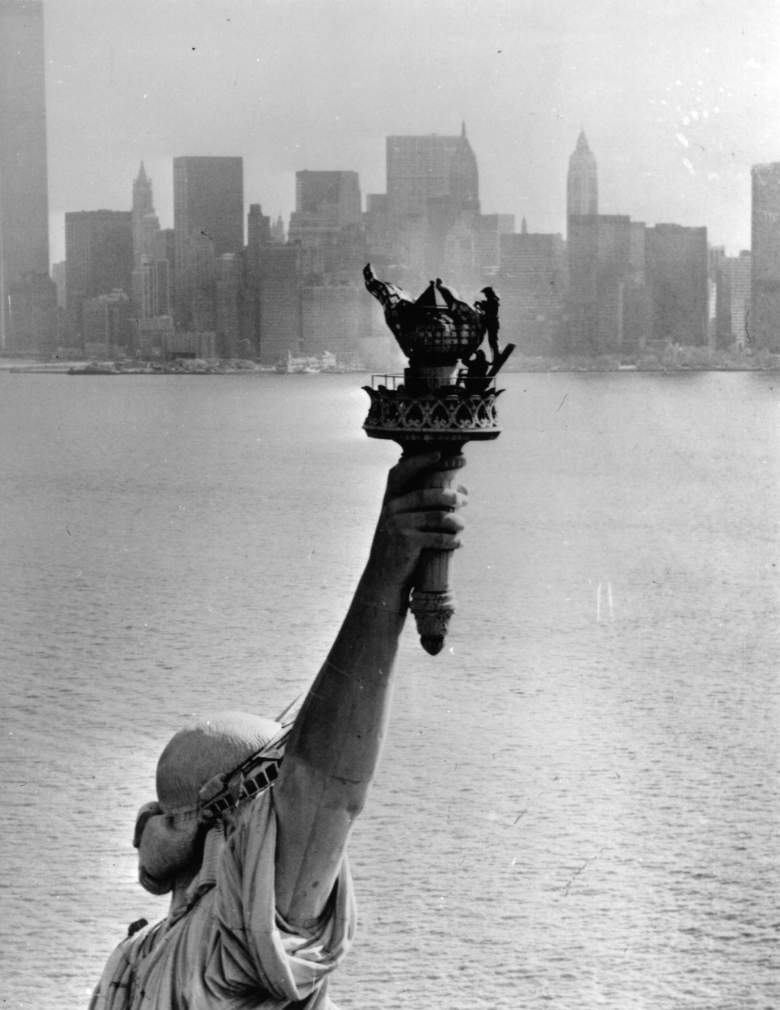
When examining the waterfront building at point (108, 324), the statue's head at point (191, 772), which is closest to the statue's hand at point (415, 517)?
the statue's head at point (191, 772)

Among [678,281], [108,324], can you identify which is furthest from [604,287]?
[108,324]

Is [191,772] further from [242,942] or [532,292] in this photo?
[532,292]

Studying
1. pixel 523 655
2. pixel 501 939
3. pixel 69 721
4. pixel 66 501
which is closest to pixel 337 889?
pixel 501 939

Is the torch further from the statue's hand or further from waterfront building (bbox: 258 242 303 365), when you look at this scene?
waterfront building (bbox: 258 242 303 365)

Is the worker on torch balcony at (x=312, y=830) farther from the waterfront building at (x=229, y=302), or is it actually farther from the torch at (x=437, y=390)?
the waterfront building at (x=229, y=302)

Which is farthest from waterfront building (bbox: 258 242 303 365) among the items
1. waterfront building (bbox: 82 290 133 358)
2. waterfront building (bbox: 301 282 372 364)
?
waterfront building (bbox: 82 290 133 358)
